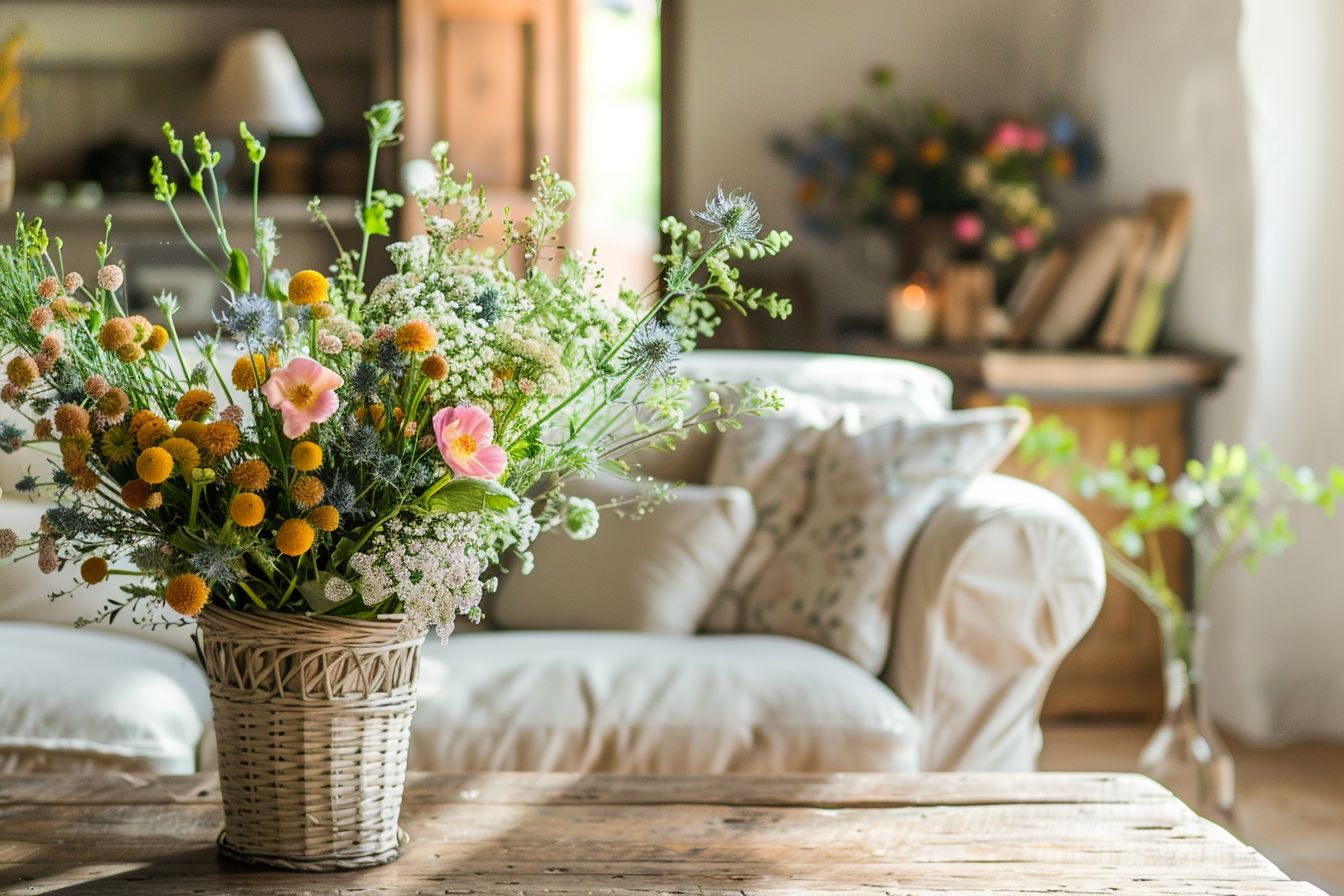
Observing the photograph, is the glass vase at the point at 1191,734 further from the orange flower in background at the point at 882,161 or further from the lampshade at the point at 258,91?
the lampshade at the point at 258,91

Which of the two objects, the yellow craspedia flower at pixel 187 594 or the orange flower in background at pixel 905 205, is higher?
the orange flower in background at pixel 905 205

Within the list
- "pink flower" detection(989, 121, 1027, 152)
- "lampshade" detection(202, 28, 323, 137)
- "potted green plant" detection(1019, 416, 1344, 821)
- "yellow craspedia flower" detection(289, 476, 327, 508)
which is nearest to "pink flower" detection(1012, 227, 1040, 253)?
"pink flower" detection(989, 121, 1027, 152)

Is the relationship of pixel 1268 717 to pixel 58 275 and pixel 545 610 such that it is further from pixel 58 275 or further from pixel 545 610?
pixel 58 275

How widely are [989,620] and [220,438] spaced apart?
1351mm

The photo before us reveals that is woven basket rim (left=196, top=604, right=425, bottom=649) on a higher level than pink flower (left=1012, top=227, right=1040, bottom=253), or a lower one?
lower

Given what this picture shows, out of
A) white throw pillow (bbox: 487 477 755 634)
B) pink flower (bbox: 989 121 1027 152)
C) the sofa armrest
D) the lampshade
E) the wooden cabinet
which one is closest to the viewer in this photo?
the sofa armrest

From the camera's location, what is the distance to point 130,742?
6.14 ft

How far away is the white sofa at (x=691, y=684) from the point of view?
1916 millimetres

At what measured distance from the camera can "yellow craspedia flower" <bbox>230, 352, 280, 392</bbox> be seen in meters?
1.11

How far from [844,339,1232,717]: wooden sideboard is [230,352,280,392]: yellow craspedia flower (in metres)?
2.41

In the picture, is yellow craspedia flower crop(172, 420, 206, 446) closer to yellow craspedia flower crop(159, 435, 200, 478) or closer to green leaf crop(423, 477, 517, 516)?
yellow craspedia flower crop(159, 435, 200, 478)

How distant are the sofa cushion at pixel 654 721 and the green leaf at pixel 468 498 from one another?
90 cm

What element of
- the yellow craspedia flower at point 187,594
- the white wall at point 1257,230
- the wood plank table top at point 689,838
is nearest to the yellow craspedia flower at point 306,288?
the yellow craspedia flower at point 187,594

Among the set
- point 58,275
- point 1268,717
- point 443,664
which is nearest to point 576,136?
point 1268,717
